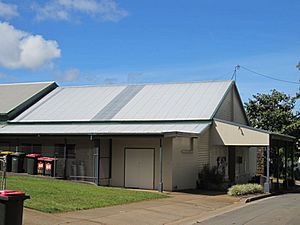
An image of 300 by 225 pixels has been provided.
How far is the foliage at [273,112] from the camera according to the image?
45.2 m

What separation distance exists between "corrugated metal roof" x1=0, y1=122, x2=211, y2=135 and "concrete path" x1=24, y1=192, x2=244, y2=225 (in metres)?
5.55

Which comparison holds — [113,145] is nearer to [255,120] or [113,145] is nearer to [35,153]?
[35,153]

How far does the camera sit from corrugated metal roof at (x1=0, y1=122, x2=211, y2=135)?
26.6 m

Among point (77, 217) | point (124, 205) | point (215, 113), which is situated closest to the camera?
point (77, 217)

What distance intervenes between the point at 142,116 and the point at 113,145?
3012 millimetres

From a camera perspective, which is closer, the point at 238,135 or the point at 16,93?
the point at 238,135

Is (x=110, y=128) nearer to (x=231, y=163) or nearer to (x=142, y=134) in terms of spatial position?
(x=142, y=134)

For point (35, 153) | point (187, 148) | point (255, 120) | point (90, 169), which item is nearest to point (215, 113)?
point (187, 148)

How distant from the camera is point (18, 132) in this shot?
29484 mm

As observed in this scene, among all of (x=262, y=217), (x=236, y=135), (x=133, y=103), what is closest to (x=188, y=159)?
(x=236, y=135)

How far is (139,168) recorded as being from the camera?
2672 cm

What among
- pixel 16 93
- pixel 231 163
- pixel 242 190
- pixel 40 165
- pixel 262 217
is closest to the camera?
pixel 262 217

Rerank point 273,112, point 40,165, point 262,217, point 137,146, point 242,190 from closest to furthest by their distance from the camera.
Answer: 1. point 262,217
2. point 242,190
3. point 137,146
4. point 40,165
5. point 273,112

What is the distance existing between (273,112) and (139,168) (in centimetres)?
2293
